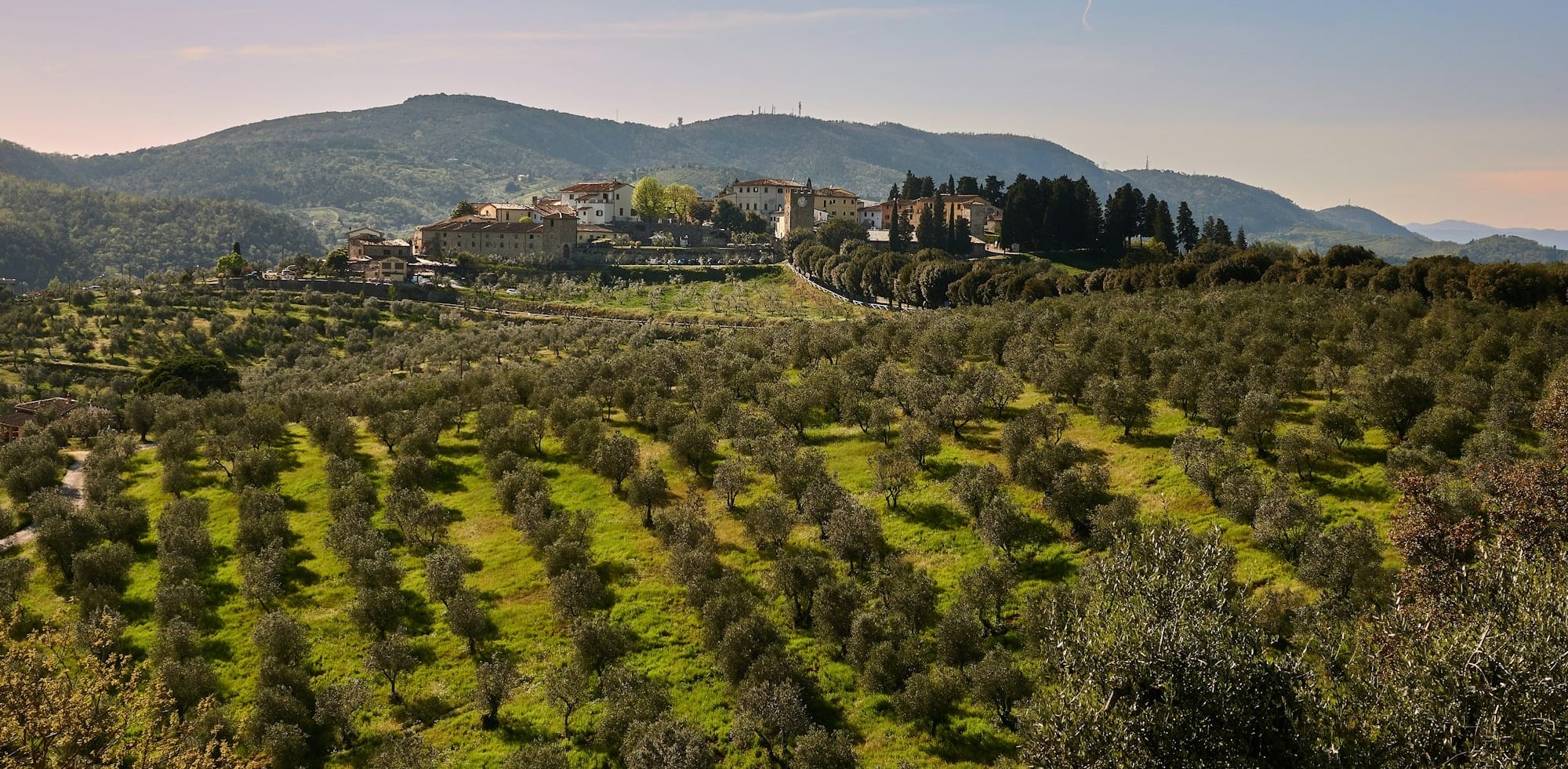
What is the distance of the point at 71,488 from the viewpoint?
63.7 meters

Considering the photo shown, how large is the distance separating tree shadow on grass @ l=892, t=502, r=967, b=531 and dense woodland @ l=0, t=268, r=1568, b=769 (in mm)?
255

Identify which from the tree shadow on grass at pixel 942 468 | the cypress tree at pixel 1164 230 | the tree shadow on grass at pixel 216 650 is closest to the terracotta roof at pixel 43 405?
the tree shadow on grass at pixel 216 650

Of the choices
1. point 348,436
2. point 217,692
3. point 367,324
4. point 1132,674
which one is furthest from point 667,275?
point 1132,674

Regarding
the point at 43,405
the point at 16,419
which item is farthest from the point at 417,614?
the point at 43,405

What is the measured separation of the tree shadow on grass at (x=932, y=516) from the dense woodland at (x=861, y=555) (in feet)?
0.84

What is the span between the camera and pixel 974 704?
115ft

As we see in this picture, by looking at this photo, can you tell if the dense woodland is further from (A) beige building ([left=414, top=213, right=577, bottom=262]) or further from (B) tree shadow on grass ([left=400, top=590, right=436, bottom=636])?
(A) beige building ([left=414, top=213, right=577, bottom=262])

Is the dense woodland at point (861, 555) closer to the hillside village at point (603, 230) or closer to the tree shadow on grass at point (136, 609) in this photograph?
the tree shadow on grass at point (136, 609)

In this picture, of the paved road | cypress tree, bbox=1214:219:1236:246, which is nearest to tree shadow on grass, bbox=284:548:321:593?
the paved road

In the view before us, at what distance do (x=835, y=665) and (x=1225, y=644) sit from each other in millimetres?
19891

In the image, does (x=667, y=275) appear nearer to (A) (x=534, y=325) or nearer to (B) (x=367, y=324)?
(A) (x=534, y=325)

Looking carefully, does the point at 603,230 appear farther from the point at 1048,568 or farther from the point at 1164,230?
the point at 1048,568

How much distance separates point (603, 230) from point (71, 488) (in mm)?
123769

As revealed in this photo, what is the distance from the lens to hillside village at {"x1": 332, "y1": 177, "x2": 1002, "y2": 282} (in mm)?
157375
